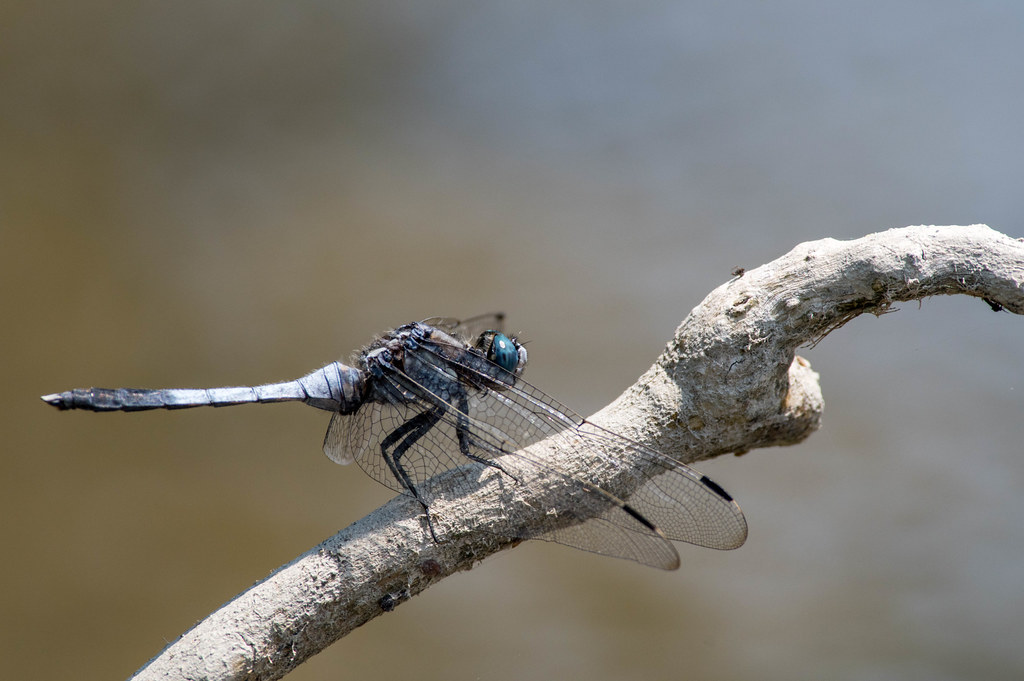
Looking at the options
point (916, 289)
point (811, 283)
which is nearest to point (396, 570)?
point (811, 283)

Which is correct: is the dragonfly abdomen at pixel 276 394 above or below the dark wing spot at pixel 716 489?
above

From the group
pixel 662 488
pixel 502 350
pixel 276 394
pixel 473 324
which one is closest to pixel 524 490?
pixel 662 488

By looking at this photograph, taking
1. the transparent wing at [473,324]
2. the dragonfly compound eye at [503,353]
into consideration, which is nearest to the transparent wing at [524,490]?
the dragonfly compound eye at [503,353]

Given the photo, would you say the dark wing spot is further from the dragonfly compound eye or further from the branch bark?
the dragonfly compound eye

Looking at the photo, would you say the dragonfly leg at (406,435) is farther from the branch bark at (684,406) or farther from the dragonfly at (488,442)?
the branch bark at (684,406)

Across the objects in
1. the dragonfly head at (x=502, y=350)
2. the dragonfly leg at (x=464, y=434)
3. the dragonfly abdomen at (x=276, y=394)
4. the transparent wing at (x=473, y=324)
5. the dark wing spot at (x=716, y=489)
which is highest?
the transparent wing at (x=473, y=324)

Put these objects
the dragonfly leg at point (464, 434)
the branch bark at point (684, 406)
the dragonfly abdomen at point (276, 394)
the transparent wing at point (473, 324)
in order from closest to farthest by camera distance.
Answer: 1. the branch bark at point (684, 406)
2. the dragonfly leg at point (464, 434)
3. the dragonfly abdomen at point (276, 394)
4. the transparent wing at point (473, 324)

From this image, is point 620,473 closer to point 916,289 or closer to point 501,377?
point 501,377

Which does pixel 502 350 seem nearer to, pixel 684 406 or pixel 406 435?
pixel 406 435

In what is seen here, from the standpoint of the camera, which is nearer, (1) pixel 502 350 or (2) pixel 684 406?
(2) pixel 684 406
